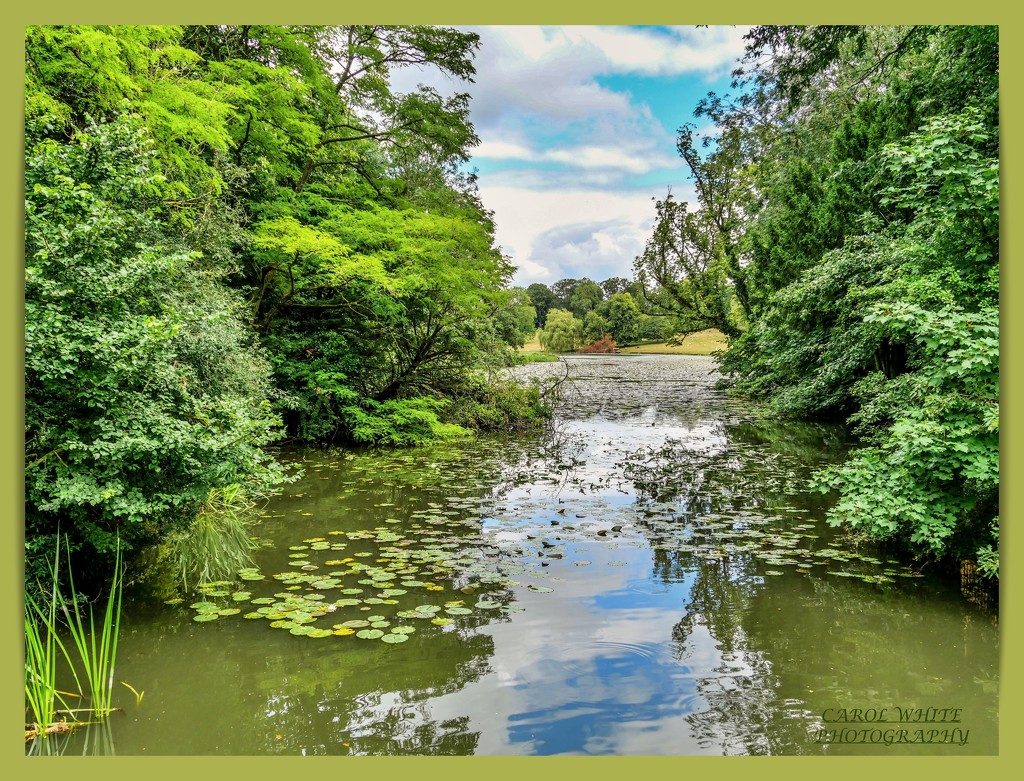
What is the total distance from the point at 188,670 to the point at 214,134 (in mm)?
6129

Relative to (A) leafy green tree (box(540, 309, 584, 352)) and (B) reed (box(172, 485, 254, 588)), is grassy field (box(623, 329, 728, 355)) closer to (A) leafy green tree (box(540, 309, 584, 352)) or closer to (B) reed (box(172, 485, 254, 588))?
(A) leafy green tree (box(540, 309, 584, 352))

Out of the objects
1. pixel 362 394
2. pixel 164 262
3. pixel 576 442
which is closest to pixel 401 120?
pixel 362 394

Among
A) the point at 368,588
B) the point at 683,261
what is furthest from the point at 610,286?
the point at 368,588

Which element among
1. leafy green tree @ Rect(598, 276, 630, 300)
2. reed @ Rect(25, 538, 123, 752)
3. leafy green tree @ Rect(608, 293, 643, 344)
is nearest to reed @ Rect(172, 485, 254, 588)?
reed @ Rect(25, 538, 123, 752)

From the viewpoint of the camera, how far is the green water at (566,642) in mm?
3021

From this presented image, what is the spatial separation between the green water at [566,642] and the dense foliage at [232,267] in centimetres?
112

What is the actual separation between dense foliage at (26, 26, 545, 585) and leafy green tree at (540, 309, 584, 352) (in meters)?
39.5

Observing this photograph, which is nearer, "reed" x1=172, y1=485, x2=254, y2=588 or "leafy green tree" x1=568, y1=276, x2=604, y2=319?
"reed" x1=172, y1=485, x2=254, y2=588

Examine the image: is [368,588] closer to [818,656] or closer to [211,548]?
[211,548]

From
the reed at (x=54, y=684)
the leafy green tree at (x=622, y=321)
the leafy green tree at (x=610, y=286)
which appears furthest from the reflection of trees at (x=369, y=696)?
the leafy green tree at (x=610, y=286)

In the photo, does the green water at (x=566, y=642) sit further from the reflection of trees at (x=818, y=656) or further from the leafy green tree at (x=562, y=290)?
the leafy green tree at (x=562, y=290)

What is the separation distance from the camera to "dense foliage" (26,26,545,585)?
12.8 ft

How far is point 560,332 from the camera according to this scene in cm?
5841

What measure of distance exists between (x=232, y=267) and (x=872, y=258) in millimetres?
10596
